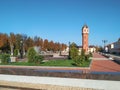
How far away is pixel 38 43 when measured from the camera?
78625 mm

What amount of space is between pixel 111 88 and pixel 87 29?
183 feet

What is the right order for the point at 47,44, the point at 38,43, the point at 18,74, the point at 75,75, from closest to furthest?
the point at 75,75
the point at 18,74
the point at 38,43
the point at 47,44

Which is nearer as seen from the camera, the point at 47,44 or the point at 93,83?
the point at 93,83

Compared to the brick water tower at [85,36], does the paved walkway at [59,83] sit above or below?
below

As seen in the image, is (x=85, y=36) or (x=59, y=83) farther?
(x=85, y=36)

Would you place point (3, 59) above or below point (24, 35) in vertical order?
below

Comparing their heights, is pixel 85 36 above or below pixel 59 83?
above

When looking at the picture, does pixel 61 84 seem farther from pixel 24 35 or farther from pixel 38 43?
pixel 38 43

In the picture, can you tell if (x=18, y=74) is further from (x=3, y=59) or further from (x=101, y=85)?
(x=3, y=59)

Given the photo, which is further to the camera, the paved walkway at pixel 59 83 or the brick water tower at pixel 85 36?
the brick water tower at pixel 85 36

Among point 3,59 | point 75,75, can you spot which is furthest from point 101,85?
point 3,59

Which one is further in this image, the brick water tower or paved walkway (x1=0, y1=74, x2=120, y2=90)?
the brick water tower

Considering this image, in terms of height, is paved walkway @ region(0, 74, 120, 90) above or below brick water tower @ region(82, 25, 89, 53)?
below

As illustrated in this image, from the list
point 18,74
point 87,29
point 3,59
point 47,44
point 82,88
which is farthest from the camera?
point 47,44
